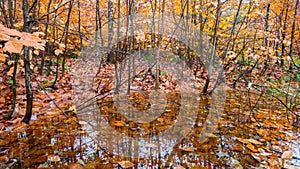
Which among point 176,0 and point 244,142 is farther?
point 176,0

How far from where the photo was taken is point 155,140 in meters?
1.98

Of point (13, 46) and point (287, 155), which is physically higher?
point (13, 46)

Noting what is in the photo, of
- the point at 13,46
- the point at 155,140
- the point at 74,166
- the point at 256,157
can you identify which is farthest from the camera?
the point at 155,140

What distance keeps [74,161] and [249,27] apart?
14.3 ft

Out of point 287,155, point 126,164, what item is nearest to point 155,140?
point 126,164

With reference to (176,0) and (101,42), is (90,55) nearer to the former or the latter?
(101,42)

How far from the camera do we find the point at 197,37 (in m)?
4.68

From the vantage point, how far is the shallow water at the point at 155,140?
1.61 metres

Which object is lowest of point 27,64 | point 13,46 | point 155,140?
point 155,140

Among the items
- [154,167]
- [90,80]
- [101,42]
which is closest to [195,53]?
[101,42]

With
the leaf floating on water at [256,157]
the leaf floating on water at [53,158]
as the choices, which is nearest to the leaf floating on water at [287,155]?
the leaf floating on water at [256,157]

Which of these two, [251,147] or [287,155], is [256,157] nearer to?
[251,147]

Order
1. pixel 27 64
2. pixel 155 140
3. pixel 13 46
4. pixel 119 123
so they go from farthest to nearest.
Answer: pixel 119 123 < pixel 155 140 < pixel 27 64 < pixel 13 46

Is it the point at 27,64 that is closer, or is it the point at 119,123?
the point at 27,64
